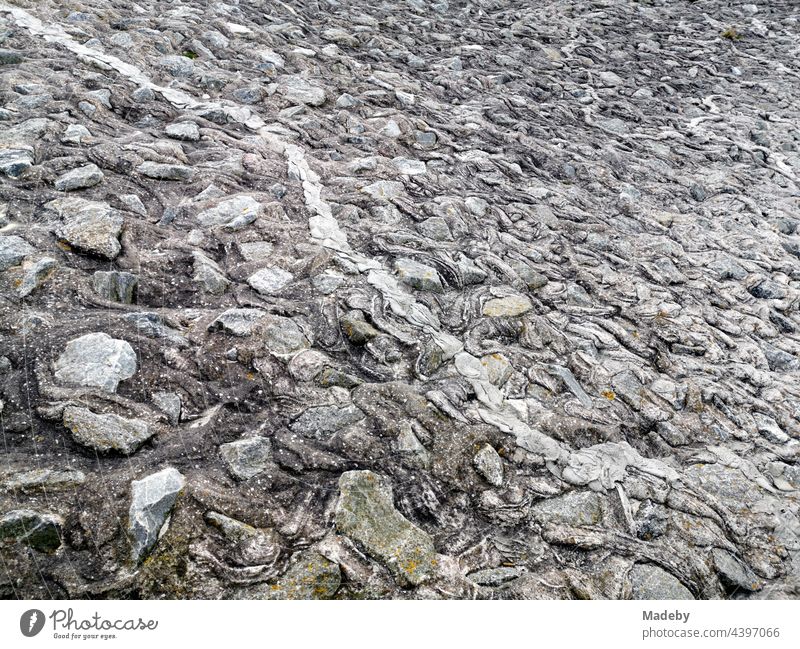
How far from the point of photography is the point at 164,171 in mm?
5426

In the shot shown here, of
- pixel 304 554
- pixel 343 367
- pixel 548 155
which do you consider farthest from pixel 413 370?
pixel 548 155

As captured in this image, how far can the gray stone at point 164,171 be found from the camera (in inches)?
211

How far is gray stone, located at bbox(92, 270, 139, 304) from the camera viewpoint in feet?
13.2

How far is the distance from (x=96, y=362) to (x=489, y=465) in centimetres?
259

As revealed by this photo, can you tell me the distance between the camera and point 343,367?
13.2 feet

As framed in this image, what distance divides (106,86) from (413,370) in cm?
529

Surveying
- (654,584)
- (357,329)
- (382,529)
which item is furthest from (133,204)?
(654,584)

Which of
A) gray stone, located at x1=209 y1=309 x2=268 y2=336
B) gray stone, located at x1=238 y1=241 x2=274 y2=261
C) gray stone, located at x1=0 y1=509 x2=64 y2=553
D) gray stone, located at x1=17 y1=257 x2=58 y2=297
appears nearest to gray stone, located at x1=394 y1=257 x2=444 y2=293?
gray stone, located at x1=238 y1=241 x2=274 y2=261

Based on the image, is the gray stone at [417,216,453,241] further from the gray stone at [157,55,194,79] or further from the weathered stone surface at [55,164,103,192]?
the gray stone at [157,55,194,79]

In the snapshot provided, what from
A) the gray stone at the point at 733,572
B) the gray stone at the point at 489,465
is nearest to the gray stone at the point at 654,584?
the gray stone at the point at 733,572

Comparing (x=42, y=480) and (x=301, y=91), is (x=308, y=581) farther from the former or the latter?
(x=301, y=91)

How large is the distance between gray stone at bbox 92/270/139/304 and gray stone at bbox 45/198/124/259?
9.2 inches
